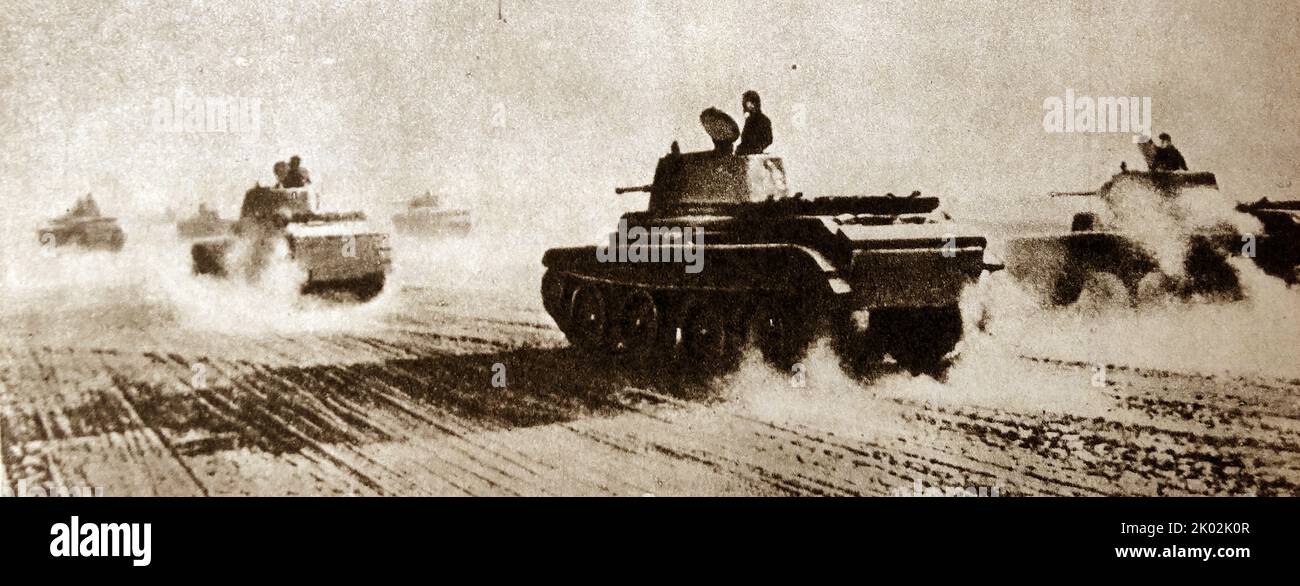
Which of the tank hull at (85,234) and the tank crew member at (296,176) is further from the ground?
the tank crew member at (296,176)

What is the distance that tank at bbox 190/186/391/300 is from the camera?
800cm

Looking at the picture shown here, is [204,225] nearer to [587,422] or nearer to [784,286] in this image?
[587,422]

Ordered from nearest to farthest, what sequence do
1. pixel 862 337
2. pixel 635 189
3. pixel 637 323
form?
pixel 862 337, pixel 637 323, pixel 635 189

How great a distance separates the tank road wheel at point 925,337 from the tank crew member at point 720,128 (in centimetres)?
145

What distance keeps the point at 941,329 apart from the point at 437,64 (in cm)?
345

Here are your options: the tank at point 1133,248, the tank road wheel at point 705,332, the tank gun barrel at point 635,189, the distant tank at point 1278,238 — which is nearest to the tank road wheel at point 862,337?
the tank road wheel at point 705,332

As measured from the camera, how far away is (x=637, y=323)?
655 centimetres

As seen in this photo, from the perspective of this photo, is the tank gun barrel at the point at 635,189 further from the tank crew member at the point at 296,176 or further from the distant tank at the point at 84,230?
the distant tank at the point at 84,230

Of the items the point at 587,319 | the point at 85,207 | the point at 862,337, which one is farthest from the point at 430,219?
the point at 862,337

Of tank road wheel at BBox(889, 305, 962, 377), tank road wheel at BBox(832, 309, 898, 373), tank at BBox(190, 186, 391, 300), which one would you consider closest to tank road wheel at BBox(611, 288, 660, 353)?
tank road wheel at BBox(832, 309, 898, 373)

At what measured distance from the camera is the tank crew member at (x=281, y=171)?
684 centimetres

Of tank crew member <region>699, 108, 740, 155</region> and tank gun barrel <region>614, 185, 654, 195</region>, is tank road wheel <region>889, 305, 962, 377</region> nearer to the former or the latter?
tank crew member <region>699, 108, 740, 155</region>

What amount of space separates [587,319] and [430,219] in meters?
2.38
